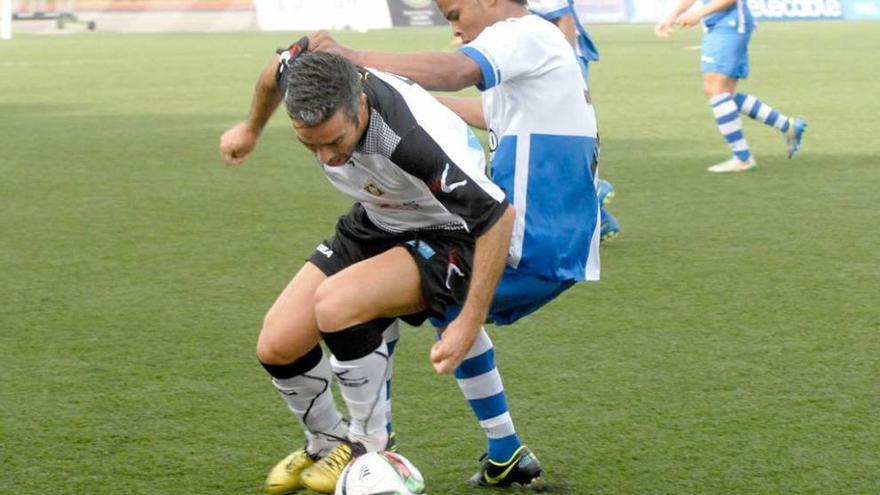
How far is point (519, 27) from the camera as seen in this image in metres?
4.13

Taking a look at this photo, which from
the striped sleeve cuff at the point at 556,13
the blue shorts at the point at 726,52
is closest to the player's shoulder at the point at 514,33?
the striped sleeve cuff at the point at 556,13

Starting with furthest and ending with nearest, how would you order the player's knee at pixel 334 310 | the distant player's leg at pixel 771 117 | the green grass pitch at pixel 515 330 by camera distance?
the distant player's leg at pixel 771 117, the green grass pitch at pixel 515 330, the player's knee at pixel 334 310

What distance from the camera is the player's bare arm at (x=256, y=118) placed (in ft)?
13.4

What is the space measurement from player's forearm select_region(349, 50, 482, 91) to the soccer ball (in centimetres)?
99

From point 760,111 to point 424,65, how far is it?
7.83 m

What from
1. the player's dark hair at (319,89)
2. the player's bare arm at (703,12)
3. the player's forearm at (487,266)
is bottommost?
the player's bare arm at (703,12)

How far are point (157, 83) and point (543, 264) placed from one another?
51.5 ft

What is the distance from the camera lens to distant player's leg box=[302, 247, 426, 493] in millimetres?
3934

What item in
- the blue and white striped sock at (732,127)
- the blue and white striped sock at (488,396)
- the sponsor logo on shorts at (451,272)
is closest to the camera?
the sponsor logo on shorts at (451,272)

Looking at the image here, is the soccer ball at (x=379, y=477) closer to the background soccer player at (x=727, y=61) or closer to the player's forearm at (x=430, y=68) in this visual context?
the player's forearm at (x=430, y=68)

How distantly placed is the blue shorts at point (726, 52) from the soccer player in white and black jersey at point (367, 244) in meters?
7.13

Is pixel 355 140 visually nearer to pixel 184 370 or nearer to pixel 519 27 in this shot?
pixel 519 27

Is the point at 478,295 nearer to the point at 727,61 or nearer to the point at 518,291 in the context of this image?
the point at 518,291

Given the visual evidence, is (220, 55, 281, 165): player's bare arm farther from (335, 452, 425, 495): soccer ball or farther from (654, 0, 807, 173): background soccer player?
(654, 0, 807, 173): background soccer player
